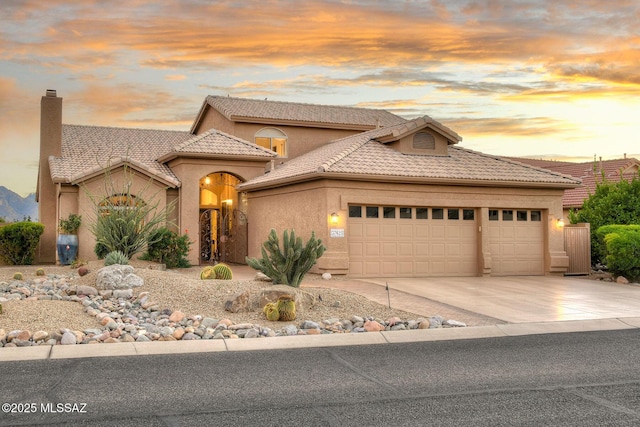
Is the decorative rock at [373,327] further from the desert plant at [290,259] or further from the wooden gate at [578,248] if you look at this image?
the wooden gate at [578,248]

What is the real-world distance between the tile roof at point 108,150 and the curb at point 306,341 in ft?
51.6

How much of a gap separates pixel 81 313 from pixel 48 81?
65.3 ft

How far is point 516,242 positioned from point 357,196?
22.4 ft

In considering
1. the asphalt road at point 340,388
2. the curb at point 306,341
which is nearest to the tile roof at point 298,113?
the curb at point 306,341

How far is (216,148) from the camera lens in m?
26.6

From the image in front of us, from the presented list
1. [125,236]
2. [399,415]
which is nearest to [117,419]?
[399,415]

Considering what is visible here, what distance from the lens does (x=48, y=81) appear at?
29.3 meters

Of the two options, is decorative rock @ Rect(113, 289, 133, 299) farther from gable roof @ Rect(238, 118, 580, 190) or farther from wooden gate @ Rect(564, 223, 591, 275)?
wooden gate @ Rect(564, 223, 591, 275)

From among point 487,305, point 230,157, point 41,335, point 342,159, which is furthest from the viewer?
point 230,157

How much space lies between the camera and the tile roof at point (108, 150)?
25359mm

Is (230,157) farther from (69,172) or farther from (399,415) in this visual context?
(399,415)

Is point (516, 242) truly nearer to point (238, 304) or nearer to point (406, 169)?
point (406, 169)

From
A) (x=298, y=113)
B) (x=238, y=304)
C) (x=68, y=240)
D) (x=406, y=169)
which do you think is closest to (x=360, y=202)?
(x=406, y=169)

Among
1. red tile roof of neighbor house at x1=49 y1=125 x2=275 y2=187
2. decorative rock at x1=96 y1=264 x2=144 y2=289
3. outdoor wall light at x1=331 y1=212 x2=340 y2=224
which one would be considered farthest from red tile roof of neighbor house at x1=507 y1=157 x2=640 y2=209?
decorative rock at x1=96 y1=264 x2=144 y2=289
